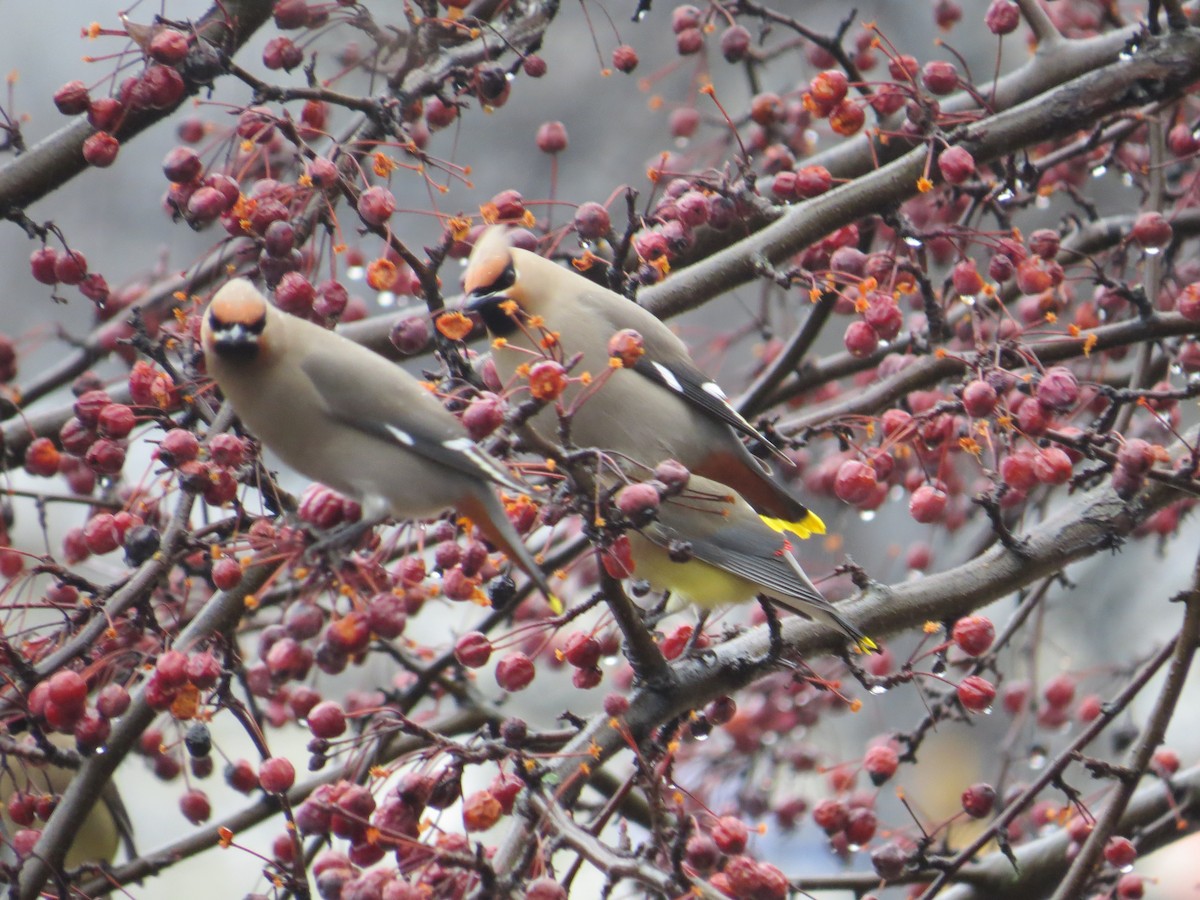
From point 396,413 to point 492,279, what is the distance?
50 centimetres

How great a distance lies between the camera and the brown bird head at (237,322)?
1997 mm

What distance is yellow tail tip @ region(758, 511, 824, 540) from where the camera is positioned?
9.93 feet

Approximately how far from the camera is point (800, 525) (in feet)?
10.1

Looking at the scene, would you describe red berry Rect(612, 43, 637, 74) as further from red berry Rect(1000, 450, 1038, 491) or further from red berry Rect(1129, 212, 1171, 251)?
red berry Rect(1000, 450, 1038, 491)

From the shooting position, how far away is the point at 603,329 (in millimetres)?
2859

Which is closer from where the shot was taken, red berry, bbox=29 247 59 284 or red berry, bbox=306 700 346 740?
red berry, bbox=306 700 346 740

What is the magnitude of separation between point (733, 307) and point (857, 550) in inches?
65.0

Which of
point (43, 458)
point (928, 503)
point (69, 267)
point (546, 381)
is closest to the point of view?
point (546, 381)

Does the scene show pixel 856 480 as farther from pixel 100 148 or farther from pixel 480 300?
pixel 100 148

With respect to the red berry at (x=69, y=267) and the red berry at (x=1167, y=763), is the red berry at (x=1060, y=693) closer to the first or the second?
the red berry at (x=1167, y=763)

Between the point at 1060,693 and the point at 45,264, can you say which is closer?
the point at 45,264

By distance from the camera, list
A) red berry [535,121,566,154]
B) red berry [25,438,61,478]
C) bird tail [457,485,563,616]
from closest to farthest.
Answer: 1. bird tail [457,485,563,616]
2. red berry [25,438,61,478]
3. red berry [535,121,566,154]

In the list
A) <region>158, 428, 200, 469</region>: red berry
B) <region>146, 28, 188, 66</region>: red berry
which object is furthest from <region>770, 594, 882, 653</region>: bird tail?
<region>146, 28, 188, 66</region>: red berry

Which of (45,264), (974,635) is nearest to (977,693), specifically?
(974,635)
